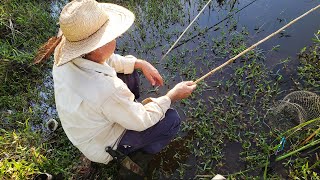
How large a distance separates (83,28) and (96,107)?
57 centimetres

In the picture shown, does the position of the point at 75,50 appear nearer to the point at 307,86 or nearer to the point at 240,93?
the point at 240,93

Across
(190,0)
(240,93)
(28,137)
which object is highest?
(190,0)

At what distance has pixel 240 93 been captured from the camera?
3715 mm

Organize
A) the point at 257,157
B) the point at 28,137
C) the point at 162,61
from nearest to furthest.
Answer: the point at 257,157
the point at 28,137
the point at 162,61

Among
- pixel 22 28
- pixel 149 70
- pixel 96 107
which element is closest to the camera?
pixel 96 107

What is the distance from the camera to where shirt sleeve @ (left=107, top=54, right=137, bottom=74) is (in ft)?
9.95

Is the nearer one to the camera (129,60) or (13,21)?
(129,60)

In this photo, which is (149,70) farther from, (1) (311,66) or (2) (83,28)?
(1) (311,66)

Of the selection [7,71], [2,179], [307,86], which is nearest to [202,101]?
[307,86]

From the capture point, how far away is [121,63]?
306cm

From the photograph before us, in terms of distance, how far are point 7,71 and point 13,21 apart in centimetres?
117

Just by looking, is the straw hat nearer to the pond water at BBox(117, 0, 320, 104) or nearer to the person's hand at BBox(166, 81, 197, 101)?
the person's hand at BBox(166, 81, 197, 101)

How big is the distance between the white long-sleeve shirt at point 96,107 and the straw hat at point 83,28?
12cm

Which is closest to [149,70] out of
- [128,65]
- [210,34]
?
[128,65]
